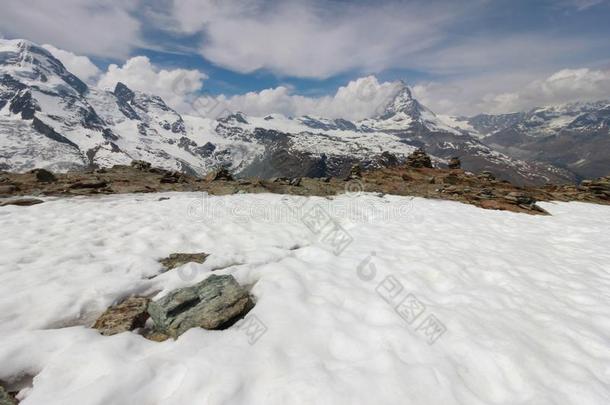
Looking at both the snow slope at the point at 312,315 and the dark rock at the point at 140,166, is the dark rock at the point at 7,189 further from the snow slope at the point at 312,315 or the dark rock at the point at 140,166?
the dark rock at the point at 140,166

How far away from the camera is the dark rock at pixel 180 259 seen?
1070cm

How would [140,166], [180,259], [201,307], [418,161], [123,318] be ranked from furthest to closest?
[418,161]
[140,166]
[180,259]
[201,307]
[123,318]

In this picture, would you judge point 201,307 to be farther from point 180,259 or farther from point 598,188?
point 598,188

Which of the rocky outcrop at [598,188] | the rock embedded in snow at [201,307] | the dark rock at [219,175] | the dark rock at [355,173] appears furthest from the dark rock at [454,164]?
the rock embedded in snow at [201,307]

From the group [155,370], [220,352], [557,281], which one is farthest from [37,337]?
[557,281]

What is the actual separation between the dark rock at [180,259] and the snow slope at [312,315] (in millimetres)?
328

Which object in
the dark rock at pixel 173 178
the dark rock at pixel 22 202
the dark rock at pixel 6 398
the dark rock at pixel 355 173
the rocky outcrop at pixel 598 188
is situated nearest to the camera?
the dark rock at pixel 6 398

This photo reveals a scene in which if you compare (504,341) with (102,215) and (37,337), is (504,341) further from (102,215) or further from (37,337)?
(102,215)

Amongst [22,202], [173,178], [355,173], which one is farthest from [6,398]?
[355,173]

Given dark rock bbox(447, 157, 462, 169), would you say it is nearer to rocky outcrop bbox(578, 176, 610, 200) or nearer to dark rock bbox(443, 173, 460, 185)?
dark rock bbox(443, 173, 460, 185)

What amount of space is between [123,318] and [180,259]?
3.70 meters

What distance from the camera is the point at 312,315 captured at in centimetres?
800

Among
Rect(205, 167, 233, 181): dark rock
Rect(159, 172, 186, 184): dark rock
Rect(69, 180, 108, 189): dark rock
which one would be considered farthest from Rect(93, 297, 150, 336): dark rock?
Rect(205, 167, 233, 181): dark rock

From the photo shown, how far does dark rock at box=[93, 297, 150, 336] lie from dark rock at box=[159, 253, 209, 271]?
7.56 ft
